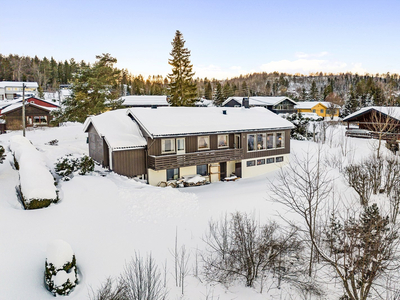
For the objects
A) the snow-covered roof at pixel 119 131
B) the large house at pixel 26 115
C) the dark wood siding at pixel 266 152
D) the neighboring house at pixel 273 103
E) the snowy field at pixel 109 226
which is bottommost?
the snowy field at pixel 109 226

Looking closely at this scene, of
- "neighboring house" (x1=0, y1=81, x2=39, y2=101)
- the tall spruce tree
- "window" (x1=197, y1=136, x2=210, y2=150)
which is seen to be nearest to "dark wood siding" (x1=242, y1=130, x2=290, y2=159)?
"window" (x1=197, y1=136, x2=210, y2=150)

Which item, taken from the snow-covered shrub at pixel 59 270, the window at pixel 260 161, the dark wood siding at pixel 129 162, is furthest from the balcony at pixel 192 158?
Answer: the snow-covered shrub at pixel 59 270

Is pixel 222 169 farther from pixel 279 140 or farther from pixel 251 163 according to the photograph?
pixel 279 140

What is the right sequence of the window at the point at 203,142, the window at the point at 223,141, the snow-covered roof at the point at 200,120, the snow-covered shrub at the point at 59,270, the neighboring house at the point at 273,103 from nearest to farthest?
the snow-covered shrub at the point at 59,270
the snow-covered roof at the point at 200,120
the window at the point at 203,142
the window at the point at 223,141
the neighboring house at the point at 273,103

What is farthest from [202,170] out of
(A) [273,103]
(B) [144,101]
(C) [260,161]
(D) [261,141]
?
(B) [144,101]

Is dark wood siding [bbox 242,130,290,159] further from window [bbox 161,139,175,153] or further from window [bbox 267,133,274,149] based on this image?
window [bbox 161,139,175,153]

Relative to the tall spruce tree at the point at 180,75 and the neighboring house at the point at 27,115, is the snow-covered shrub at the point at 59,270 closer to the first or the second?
the tall spruce tree at the point at 180,75
